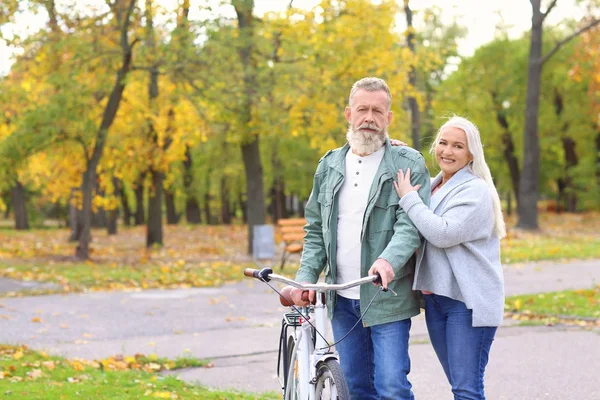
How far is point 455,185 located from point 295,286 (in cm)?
96

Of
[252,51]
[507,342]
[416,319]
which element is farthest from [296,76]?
[507,342]

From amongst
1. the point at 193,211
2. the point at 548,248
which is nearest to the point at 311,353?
the point at 548,248

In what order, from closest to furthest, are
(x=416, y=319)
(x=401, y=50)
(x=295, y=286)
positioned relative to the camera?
(x=295, y=286)
(x=416, y=319)
(x=401, y=50)

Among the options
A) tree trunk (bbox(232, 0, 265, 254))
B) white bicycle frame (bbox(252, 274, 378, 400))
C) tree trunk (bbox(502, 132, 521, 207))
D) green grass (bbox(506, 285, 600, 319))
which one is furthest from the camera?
tree trunk (bbox(502, 132, 521, 207))

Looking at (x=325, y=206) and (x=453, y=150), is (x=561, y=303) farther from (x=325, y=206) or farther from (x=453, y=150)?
(x=325, y=206)

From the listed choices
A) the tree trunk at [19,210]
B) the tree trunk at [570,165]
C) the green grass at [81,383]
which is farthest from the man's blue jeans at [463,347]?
the tree trunk at [570,165]

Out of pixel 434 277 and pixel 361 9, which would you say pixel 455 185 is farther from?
pixel 361 9

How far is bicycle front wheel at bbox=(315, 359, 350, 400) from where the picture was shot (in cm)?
355

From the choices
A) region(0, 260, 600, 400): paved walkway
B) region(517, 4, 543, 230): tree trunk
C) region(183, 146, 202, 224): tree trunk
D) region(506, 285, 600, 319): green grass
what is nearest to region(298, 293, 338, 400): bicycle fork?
region(0, 260, 600, 400): paved walkway

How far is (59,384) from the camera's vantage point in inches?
244

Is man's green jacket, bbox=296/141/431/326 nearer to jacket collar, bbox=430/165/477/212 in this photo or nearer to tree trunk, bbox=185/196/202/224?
jacket collar, bbox=430/165/477/212

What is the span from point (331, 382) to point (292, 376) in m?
0.56

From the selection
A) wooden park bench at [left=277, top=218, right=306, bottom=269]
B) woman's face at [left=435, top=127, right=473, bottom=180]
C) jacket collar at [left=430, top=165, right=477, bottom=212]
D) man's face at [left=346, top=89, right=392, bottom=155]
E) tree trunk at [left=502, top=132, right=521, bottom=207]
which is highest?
tree trunk at [left=502, top=132, right=521, bottom=207]

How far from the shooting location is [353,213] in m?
4.03
